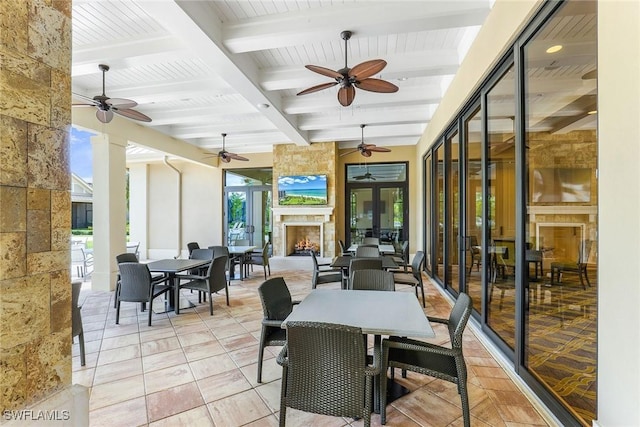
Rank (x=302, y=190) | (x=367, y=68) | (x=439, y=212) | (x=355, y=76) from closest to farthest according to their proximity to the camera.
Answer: (x=367, y=68) → (x=355, y=76) → (x=439, y=212) → (x=302, y=190)

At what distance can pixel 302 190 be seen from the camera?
27.3 ft

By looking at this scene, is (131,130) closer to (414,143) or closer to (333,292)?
(333,292)

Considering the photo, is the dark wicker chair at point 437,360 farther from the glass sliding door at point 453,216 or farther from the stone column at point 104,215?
the stone column at point 104,215

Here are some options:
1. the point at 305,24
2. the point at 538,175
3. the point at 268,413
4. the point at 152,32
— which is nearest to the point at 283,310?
the point at 268,413

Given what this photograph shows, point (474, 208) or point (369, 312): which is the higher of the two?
point (474, 208)

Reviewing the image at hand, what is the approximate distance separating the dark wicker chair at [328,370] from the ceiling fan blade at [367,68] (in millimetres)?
2659

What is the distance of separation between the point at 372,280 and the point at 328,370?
148cm

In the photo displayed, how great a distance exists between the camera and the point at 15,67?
0.99 m

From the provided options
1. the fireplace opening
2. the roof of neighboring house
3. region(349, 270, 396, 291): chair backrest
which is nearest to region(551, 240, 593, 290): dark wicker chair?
region(349, 270, 396, 291): chair backrest

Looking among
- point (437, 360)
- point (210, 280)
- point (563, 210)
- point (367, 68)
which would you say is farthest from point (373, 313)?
point (210, 280)

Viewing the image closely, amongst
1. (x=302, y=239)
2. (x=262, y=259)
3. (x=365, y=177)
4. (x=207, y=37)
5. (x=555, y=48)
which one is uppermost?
(x=207, y=37)

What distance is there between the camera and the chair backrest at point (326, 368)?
5.28 feet

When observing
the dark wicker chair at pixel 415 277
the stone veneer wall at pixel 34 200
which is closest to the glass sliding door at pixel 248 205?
the dark wicker chair at pixel 415 277
